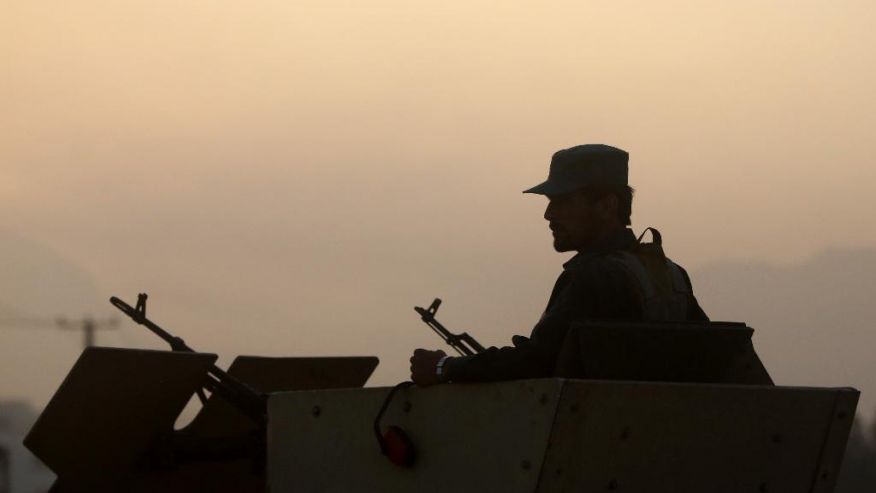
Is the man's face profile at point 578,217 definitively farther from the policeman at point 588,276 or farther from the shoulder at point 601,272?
the shoulder at point 601,272

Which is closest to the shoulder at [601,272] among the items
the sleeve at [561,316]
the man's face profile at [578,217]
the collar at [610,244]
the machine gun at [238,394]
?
the sleeve at [561,316]

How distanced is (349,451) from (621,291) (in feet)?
3.48

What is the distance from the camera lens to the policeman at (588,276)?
557 centimetres

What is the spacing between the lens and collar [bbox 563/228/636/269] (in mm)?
6020

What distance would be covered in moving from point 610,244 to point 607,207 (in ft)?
0.55

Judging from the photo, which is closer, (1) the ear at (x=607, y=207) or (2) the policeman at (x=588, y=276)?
(2) the policeman at (x=588, y=276)

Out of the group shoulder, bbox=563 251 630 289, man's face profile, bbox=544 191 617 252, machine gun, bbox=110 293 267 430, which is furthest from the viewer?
machine gun, bbox=110 293 267 430

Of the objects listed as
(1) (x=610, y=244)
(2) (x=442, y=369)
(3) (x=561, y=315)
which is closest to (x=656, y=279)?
(1) (x=610, y=244)

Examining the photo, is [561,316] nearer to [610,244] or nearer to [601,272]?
[601,272]

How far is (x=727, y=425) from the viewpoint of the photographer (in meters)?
5.49

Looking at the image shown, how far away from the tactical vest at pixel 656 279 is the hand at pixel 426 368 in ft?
2.37

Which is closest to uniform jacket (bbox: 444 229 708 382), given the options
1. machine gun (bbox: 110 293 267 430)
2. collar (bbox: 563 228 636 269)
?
collar (bbox: 563 228 636 269)

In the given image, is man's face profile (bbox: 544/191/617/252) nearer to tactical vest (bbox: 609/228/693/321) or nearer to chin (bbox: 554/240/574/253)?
chin (bbox: 554/240/574/253)

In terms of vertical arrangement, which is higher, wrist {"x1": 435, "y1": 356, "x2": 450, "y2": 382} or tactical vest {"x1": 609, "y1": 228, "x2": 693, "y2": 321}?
tactical vest {"x1": 609, "y1": 228, "x2": 693, "y2": 321}
